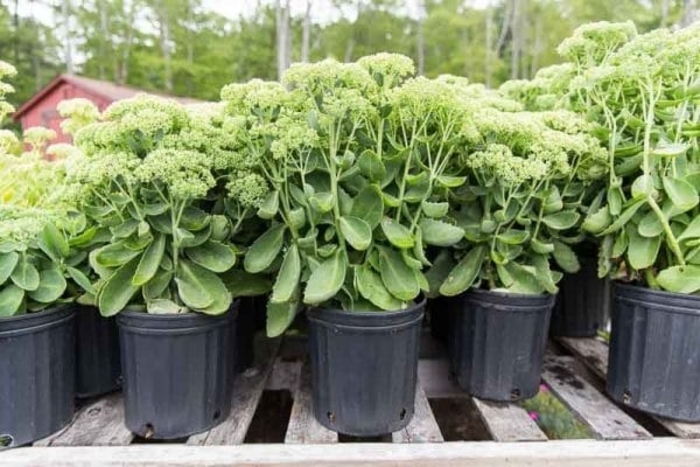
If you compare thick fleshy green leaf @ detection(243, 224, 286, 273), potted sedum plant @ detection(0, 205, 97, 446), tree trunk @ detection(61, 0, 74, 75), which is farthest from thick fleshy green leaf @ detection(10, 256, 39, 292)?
tree trunk @ detection(61, 0, 74, 75)

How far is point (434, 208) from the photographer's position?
3.39 ft

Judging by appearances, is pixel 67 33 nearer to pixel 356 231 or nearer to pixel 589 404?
pixel 356 231

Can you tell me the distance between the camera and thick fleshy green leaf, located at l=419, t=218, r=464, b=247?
105cm

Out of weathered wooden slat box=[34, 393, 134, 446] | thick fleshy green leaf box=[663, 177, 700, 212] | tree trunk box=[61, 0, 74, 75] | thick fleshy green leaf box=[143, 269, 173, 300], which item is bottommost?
weathered wooden slat box=[34, 393, 134, 446]

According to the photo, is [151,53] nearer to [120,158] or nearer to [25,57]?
[25,57]

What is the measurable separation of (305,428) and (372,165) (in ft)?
1.86

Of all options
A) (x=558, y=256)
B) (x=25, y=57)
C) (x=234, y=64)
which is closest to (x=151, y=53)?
(x=234, y=64)

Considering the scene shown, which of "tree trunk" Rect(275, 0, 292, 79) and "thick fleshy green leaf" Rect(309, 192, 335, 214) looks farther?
"tree trunk" Rect(275, 0, 292, 79)

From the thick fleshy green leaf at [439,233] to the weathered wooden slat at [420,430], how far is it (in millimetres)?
385

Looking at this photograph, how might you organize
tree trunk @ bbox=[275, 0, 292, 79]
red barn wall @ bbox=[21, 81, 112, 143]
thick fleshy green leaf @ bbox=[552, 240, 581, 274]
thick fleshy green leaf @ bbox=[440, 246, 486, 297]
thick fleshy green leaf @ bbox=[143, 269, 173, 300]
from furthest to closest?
tree trunk @ bbox=[275, 0, 292, 79]
red barn wall @ bbox=[21, 81, 112, 143]
thick fleshy green leaf @ bbox=[552, 240, 581, 274]
thick fleshy green leaf @ bbox=[440, 246, 486, 297]
thick fleshy green leaf @ bbox=[143, 269, 173, 300]

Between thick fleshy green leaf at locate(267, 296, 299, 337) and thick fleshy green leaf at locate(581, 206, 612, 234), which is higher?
thick fleshy green leaf at locate(581, 206, 612, 234)

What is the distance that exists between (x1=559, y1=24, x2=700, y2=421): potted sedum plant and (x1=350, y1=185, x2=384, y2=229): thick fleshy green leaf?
521mm

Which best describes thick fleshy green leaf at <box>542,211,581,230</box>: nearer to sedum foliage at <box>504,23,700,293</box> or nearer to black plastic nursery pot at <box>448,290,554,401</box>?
sedum foliage at <box>504,23,700,293</box>

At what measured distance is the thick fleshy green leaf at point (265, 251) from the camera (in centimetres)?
105
